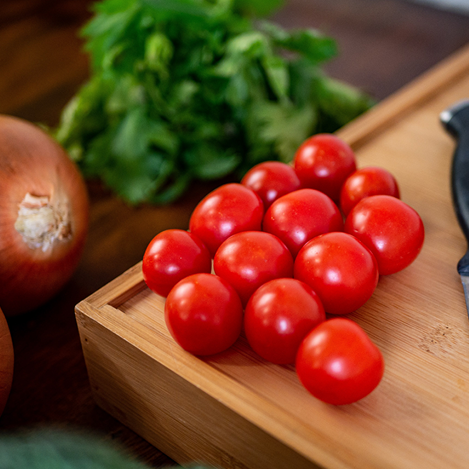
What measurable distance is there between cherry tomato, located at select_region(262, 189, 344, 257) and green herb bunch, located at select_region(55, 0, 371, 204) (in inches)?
15.2

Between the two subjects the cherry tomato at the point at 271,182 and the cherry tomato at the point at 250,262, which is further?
the cherry tomato at the point at 271,182

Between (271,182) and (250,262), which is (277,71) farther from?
(250,262)

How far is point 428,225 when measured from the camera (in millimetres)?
713

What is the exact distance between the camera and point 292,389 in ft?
1.60

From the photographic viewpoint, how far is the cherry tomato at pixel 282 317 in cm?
48

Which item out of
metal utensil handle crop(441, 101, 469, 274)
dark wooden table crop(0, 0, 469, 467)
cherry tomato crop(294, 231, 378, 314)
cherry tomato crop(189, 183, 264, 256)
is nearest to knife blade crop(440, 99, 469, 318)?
metal utensil handle crop(441, 101, 469, 274)

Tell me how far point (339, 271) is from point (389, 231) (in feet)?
0.31

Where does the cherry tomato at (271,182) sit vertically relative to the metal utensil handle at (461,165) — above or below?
above

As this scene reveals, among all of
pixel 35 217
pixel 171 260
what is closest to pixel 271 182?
pixel 171 260

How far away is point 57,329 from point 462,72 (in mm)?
867

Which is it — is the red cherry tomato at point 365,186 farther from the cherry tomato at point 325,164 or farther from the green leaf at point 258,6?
the green leaf at point 258,6

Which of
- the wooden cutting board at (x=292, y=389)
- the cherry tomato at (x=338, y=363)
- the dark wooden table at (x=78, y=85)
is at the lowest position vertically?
the dark wooden table at (x=78, y=85)

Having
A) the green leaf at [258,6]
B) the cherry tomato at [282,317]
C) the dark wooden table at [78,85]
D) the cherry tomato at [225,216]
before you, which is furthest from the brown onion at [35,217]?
the green leaf at [258,6]

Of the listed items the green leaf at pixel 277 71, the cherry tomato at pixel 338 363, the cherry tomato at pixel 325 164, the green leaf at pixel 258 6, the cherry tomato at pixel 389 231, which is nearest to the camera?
the cherry tomato at pixel 338 363
